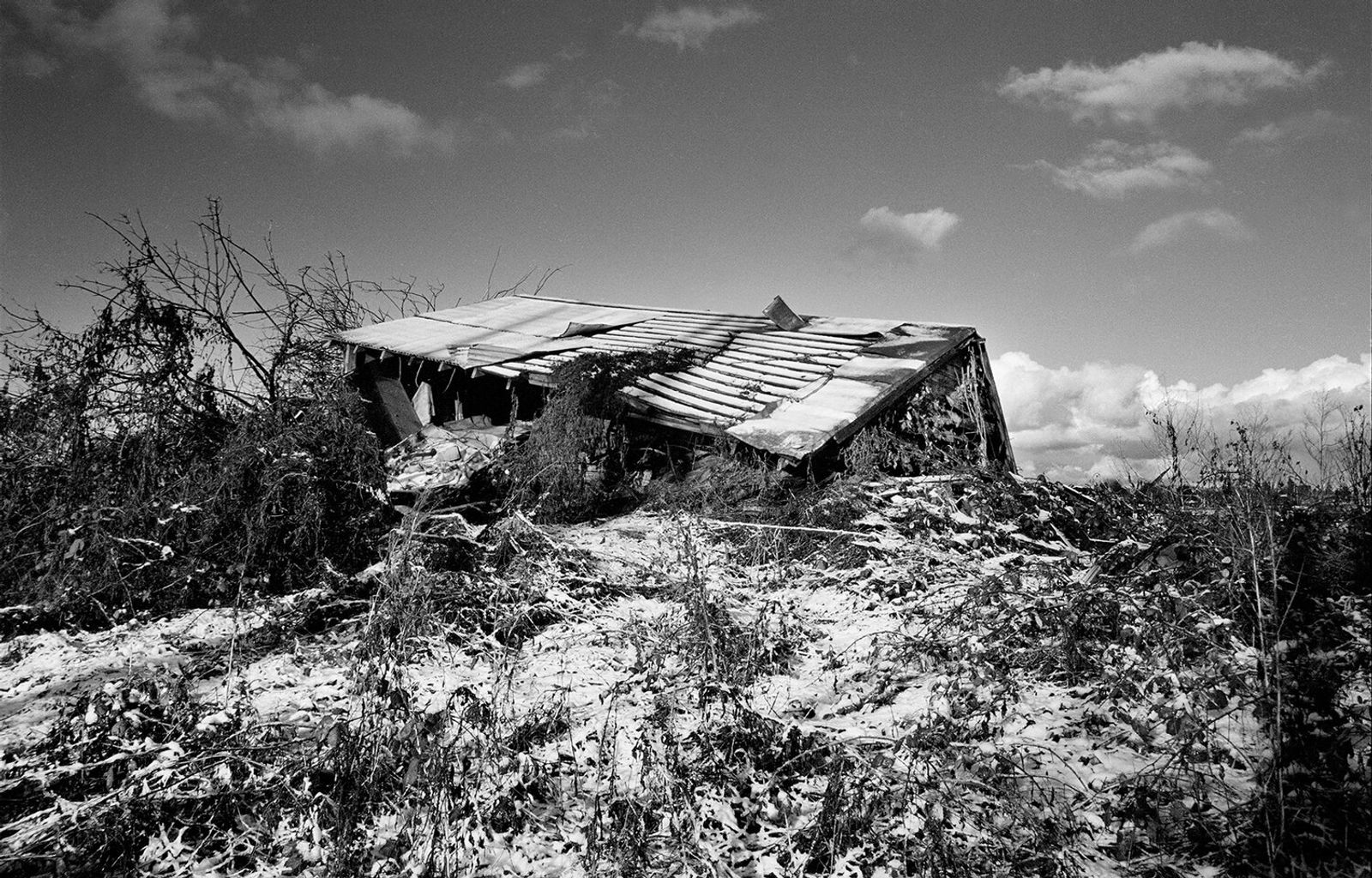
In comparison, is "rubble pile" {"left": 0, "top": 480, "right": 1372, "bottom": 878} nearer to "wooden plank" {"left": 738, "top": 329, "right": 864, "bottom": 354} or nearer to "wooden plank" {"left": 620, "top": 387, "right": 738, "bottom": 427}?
"wooden plank" {"left": 620, "top": 387, "right": 738, "bottom": 427}

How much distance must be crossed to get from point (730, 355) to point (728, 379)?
1021 millimetres

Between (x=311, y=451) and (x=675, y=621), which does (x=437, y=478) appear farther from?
(x=675, y=621)

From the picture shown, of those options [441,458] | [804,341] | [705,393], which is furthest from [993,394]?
[441,458]

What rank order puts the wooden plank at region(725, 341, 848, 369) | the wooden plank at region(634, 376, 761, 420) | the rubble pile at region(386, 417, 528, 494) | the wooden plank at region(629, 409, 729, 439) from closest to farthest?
1. the rubble pile at region(386, 417, 528, 494)
2. the wooden plank at region(629, 409, 729, 439)
3. the wooden plank at region(634, 376, 761, 420)
4. the wooden plank at region(725, 341, 848, 369)

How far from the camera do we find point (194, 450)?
20.4 feet

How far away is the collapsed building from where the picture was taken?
749 centimetres

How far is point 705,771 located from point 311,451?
3.98m

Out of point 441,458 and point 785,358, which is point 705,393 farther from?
point 441,458

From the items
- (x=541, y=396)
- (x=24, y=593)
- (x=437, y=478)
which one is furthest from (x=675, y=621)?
(x=541, y=396)

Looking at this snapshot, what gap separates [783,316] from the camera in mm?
11109

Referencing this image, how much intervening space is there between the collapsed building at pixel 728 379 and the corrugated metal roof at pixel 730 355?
26 mm

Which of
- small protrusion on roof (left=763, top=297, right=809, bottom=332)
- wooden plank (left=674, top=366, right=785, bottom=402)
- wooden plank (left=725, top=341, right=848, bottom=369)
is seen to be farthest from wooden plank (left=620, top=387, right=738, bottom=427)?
small protrusion on roof (left=763, top=297, right=809, bottom=332)

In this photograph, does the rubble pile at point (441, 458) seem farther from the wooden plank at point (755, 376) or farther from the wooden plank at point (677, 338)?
the wooden plank at point (677, 338)

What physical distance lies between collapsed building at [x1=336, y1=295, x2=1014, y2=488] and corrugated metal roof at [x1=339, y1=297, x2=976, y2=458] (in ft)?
0.09
